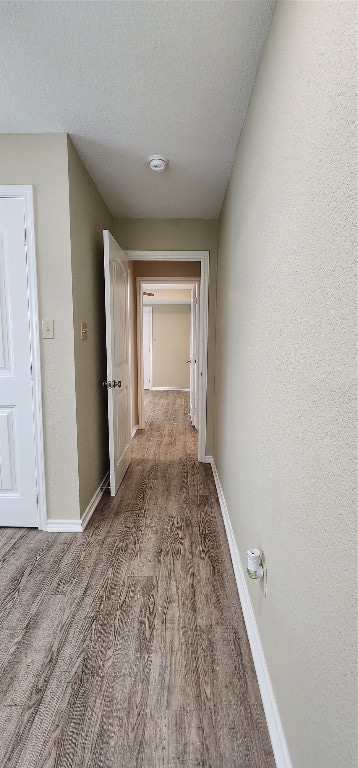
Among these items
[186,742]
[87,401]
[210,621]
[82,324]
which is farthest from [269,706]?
[82,324]

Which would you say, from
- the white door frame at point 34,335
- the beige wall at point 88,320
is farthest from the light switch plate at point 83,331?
the white door frame at point 34,335

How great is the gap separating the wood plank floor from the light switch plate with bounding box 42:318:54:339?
4.00 ft

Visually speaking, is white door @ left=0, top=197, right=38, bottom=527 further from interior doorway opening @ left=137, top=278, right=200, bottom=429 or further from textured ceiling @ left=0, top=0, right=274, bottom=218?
interior doorway opening @ left=137, top=278, right=200, bottom=429

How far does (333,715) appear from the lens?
0.66 meters

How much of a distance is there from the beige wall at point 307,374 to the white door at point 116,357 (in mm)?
1394

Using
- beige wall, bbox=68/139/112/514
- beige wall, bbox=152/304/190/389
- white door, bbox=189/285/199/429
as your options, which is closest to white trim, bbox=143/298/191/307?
beige wall, bbox=152/304/190/389

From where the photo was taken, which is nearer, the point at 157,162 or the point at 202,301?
the point at 157,162

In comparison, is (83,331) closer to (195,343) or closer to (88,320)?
(88,320)

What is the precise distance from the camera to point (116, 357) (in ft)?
9.09

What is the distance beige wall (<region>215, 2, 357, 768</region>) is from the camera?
628 mm

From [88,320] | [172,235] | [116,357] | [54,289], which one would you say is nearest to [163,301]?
[172,235]

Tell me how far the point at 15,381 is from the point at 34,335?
305 millimetres

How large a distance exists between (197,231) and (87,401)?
6.12 feet

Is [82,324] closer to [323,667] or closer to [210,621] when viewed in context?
[210,621]
